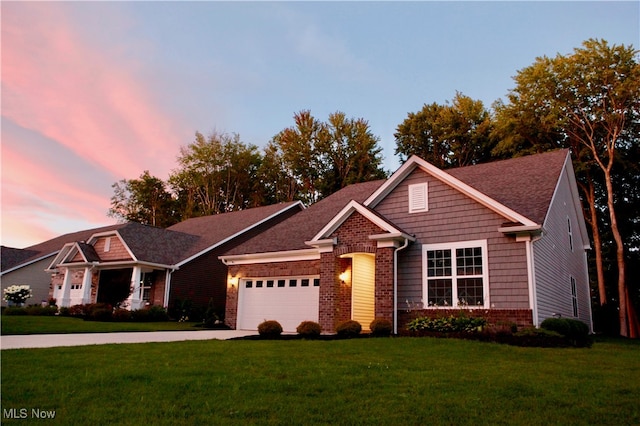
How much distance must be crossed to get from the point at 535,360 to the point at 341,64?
15673 millimetres

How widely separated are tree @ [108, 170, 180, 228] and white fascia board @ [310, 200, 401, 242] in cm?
3795

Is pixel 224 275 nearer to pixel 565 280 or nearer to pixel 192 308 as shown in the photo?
pixel 192 308

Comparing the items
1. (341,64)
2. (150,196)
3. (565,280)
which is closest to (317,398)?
(565,280)

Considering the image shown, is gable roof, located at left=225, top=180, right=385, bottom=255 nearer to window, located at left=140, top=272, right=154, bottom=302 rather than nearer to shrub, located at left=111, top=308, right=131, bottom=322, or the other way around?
shrub, located at left=111, top=308, right=131, bottom=322

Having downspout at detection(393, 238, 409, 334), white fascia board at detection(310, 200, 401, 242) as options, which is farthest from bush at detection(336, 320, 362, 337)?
white fascia board at detection(310, 200, 401, 242)

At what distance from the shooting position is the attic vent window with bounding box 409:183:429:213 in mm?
15008

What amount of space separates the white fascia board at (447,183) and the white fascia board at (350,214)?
773mm

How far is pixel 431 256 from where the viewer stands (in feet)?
47.2

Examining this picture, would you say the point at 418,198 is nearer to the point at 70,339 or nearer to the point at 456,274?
the point at 456,274

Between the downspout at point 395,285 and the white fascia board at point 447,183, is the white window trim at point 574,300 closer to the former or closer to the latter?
the white fascia board at point 447,183

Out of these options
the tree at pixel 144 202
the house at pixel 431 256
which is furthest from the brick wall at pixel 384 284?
the tree at pixel 144 202

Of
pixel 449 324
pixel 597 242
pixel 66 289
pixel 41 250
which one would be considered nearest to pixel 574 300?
pixel 449 324

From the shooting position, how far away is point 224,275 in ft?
88.4

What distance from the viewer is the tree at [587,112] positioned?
75.6ft
